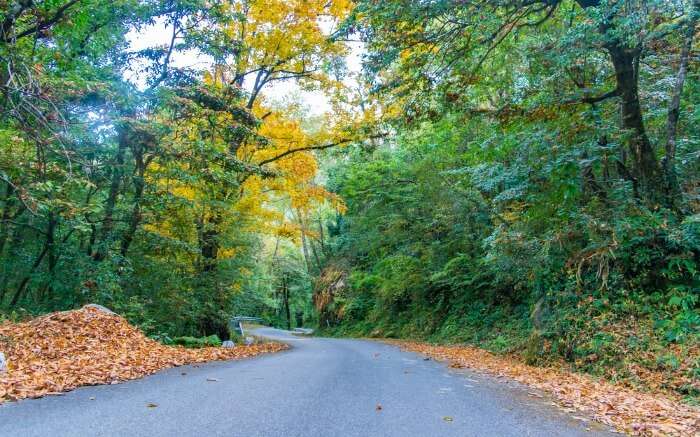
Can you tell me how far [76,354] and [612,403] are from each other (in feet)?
25.9

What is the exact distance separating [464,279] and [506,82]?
8540 mm

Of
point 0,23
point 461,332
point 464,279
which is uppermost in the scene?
point 0,23

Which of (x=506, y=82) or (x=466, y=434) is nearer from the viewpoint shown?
(x=466, y=434)

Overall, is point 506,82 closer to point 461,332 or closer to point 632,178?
point 632,178

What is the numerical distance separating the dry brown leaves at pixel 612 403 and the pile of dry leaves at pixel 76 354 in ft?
19.6

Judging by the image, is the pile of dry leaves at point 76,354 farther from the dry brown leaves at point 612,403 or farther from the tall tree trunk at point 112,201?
the dry brown leaves at point 612,403

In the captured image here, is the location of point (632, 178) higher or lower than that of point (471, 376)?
higher

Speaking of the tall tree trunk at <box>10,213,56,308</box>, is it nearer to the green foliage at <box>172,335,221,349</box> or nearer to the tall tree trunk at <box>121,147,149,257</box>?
the tall tree trunk at <box>121,147,149,257</box>

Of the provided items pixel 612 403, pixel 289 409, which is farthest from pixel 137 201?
pixel 612 403

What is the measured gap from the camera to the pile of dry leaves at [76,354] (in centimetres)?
569

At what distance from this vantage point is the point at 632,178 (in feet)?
32.4

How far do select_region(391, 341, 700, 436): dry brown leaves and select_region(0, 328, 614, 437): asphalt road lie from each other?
1.19 feet

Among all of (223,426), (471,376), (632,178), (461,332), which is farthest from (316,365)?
(461,332)

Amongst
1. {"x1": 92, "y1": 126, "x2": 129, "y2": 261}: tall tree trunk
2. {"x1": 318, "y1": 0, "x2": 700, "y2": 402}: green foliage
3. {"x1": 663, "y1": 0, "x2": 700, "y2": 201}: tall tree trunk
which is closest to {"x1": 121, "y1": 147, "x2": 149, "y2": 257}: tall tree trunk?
{"x1": 92, "y1": 126, "x2": 129, "y2": 261}: tall tree trunk
